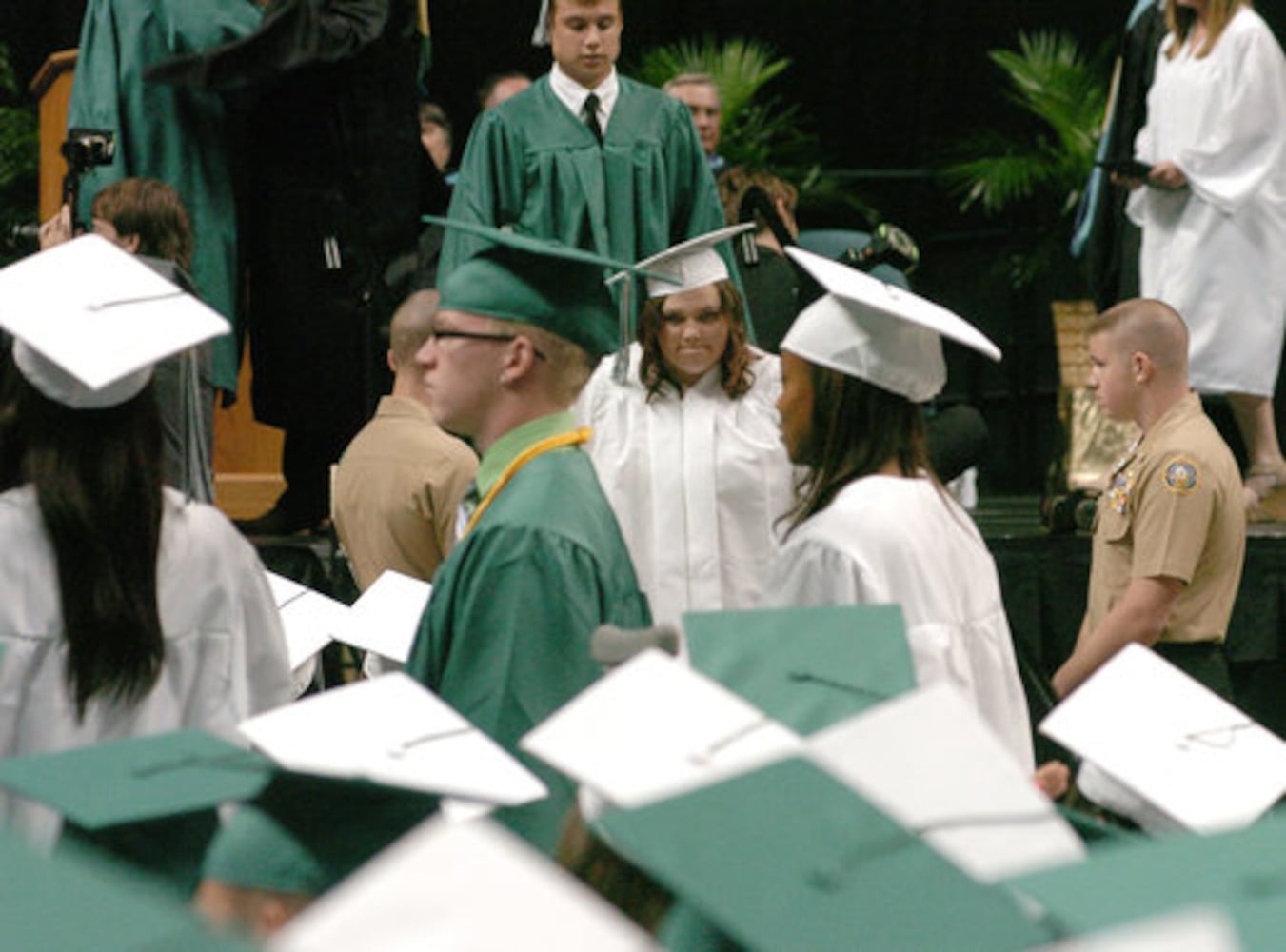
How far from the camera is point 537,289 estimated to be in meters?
3.68

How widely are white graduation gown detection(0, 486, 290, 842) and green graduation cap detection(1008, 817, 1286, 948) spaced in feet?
5.19

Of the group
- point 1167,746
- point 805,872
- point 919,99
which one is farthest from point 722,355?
point 919,99

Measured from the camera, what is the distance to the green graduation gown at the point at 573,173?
6.20 metres

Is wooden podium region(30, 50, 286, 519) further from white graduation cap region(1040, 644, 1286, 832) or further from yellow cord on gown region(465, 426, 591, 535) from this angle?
white graduation cap region(1040, 644, 1286, 832)

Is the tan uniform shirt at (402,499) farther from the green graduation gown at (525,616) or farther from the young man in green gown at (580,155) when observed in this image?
the green graduation gown at (525,616)

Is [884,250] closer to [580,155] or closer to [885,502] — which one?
[580,155]

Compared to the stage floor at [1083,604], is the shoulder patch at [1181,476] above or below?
above

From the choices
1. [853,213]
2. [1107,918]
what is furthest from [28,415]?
[853,213]

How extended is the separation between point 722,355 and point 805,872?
3.63 metres

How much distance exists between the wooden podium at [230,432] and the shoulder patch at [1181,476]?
3.07m

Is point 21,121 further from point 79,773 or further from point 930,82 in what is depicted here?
point 79,773

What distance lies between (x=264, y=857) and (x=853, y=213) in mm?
8546

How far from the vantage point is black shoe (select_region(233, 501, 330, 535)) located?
6.73 metres

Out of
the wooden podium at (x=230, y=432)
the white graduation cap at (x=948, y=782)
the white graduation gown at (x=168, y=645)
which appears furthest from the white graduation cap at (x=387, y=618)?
the wooden podium at (x=230, y=432)
